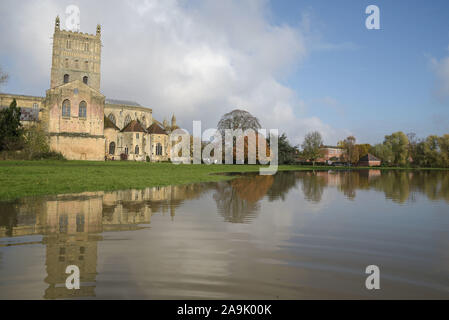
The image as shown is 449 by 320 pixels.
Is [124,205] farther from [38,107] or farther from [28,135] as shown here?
[38,107]

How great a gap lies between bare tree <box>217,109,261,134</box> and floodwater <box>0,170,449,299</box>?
61.2 metres

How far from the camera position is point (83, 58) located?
249ft

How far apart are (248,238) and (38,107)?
253 feet

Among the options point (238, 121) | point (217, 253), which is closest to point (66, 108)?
point (238, 121)

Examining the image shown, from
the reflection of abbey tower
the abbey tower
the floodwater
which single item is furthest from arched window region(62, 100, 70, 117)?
the floodwater

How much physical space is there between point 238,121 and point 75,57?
1617 inches

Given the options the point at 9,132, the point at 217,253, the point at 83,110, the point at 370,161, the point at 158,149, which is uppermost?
the point at 83,110

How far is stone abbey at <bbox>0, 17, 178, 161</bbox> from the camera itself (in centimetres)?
5744

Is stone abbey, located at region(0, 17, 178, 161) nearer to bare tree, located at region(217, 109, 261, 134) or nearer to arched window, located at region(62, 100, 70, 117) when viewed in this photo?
arched window, located at region(62, 100, 70, 117)

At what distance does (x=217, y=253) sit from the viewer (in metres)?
5.37

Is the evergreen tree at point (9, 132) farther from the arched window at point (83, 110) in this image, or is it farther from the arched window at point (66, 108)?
the arched window at point (83, 110)

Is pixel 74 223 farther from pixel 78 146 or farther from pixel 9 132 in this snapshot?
pixel 78 146

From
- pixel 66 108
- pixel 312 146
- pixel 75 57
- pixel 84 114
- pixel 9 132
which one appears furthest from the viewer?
pixel 312 146
